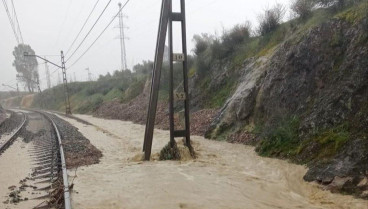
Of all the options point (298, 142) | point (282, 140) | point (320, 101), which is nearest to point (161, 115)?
point (282, 140)

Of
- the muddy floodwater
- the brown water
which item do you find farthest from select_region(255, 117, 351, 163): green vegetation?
the brown water

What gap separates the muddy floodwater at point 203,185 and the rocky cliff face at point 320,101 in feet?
1.63

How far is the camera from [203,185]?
780 cm

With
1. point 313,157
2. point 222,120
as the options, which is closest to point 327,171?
point 313,157

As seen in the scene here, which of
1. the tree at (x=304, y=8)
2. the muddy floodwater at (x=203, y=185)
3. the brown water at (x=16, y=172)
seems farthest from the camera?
the tree at (x=304, y=8)

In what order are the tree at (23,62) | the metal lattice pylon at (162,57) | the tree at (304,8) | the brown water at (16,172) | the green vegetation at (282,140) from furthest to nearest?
the tree at (23,62), the tree at (304,8), the metal lattice pylon at (162,57), the green vegetation at (282,140), the brown water at (16,172)

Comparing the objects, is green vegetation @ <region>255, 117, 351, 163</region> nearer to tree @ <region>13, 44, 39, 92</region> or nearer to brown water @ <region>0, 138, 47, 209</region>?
brown water @ <region>0, 138, 47, 209</region>

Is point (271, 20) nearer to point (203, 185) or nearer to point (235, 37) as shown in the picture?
point (235, 37)

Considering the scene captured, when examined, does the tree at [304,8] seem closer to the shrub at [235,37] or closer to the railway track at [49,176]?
the shrub at [235,37]

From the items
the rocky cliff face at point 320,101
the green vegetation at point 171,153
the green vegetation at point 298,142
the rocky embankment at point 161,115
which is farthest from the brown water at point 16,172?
the rocky embankment at point 161,115

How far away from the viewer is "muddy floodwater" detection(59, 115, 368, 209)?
658 centimetres

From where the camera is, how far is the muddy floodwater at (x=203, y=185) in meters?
6.58

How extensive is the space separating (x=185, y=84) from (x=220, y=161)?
2704 millimetres

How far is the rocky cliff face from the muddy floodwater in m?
0.50
